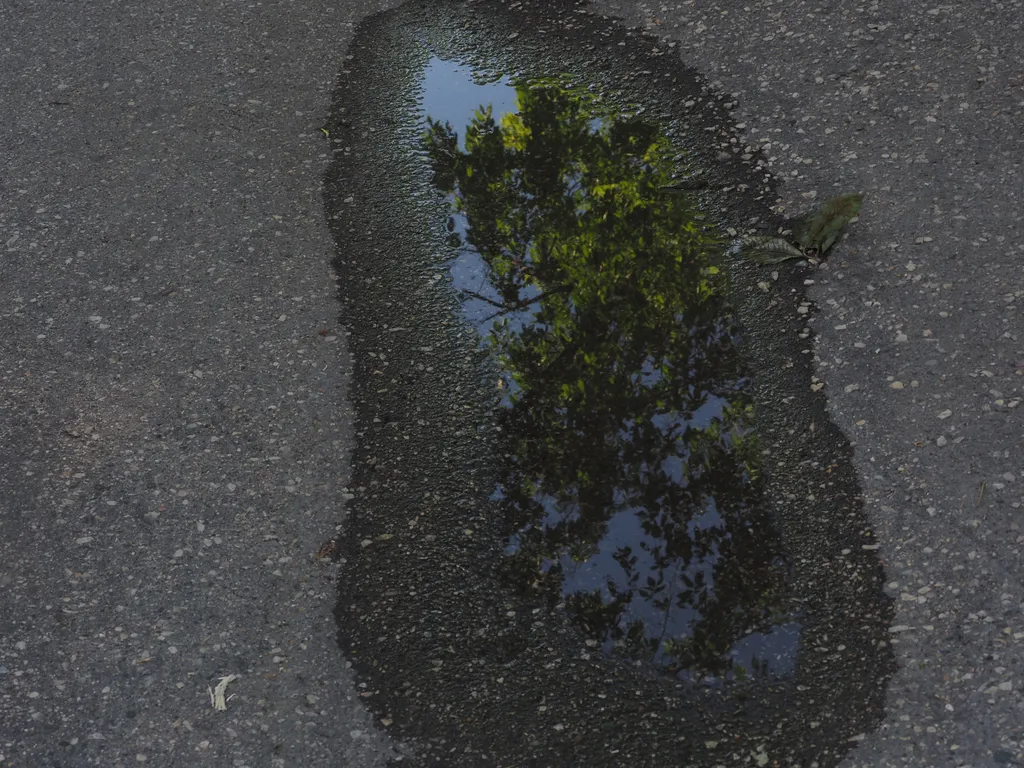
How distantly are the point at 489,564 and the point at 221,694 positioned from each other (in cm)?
85

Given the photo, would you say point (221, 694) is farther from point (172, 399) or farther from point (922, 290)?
point (922, 290)

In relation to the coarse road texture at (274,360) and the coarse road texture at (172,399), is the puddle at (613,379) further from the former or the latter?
the coarse road texture at (172,399)

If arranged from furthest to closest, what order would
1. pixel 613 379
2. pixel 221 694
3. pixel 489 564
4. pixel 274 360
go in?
pixel 274 360 → pixel 613 379 → pixel 489 564 → pixel 221 694

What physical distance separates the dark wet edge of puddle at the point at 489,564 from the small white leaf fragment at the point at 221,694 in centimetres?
33

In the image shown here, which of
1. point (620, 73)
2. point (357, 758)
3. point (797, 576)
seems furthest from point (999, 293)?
point (357, 758)

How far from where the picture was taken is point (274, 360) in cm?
387

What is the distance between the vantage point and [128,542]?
3.27 meters

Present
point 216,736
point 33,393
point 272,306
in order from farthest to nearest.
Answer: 1. point 272,306
2. point 33,393
3. point 216,736

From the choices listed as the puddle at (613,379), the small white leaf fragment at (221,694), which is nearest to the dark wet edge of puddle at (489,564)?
the puddle at (613,379)

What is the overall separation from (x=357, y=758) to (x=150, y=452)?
1.43 m

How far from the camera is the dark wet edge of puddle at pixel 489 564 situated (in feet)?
8.76

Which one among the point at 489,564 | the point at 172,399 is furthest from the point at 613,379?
the point at 172,399

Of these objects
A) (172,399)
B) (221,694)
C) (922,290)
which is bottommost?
(221,694)

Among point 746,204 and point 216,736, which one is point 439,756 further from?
point 746,204
